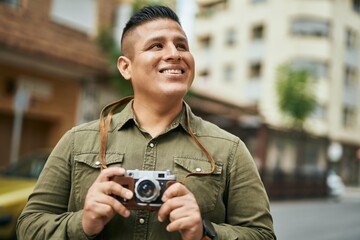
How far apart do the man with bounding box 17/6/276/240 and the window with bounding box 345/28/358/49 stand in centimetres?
3621

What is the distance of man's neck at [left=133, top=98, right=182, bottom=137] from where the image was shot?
1.76m

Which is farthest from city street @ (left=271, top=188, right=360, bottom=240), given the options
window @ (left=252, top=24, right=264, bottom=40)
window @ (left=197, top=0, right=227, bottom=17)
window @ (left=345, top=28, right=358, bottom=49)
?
window @ (left=197, top=0, right=227, bottom=17)

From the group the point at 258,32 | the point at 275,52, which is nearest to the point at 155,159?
the point at 275,52

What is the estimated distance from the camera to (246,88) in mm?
35188

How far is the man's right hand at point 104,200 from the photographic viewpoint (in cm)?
142

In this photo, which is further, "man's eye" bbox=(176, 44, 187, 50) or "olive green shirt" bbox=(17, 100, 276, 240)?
"man's eye" bbox=(176, 44, 187, 50)

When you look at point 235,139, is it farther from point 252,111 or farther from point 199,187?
point 252,111

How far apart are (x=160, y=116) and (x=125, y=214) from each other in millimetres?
467

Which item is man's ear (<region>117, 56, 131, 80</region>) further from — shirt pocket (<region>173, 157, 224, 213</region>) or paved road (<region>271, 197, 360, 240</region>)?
paved road (<region>271, 197, 360, 240</region>)

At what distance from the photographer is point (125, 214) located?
1.42 meters

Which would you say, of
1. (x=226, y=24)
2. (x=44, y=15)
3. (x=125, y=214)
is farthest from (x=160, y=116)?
(x=226, y=24)

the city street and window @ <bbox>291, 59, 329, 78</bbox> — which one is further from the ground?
window @ <bbox>291, 59, 329, 78</bbox>

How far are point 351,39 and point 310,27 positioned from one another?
16.7ft

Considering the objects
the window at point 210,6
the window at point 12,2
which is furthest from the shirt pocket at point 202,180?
the window at point 210,6
